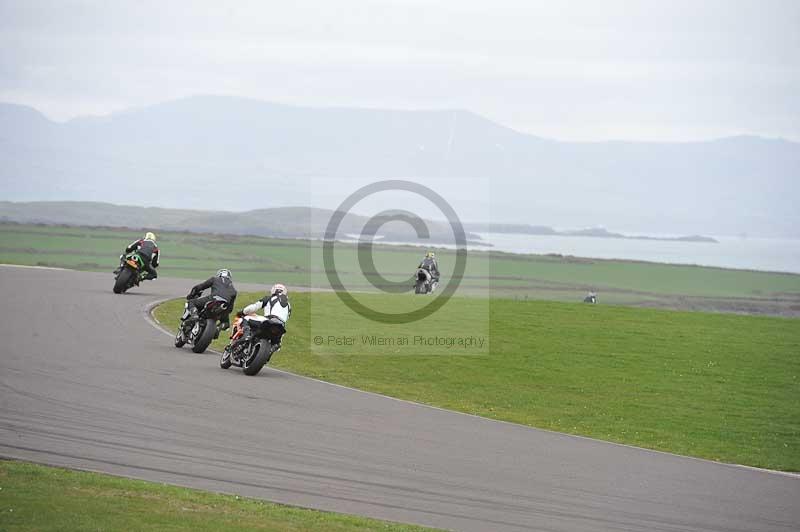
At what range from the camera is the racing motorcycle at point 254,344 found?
965 inches

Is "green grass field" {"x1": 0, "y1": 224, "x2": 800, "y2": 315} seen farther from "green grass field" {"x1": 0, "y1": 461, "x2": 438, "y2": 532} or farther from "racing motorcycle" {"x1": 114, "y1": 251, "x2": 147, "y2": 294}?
"green grass field" {"x1": 0, "y1": 461, "x2": 438, "y2": 532}

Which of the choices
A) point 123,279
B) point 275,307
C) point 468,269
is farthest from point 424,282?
point 468,269

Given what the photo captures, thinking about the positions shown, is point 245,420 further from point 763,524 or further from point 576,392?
point 576,392

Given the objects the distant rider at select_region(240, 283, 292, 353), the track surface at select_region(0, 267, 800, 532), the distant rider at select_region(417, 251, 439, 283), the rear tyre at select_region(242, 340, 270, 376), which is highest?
the distant rider at select_region(417, 251, 439, 283)

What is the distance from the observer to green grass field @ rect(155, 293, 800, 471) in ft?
77.4

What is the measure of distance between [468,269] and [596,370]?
86032 millimetres

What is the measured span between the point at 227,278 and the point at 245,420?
878cm

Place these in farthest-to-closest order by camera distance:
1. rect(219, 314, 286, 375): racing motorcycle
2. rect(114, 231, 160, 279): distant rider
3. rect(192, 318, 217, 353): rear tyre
→ rect(114, 231, 160, 279): distant rider < rect(192, 318, 217, 353): rear tyre < rect(219, 314, 286, 375): racing motorcycle

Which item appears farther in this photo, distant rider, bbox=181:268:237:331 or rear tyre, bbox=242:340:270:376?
distant rider, bbox=181:268:237:331

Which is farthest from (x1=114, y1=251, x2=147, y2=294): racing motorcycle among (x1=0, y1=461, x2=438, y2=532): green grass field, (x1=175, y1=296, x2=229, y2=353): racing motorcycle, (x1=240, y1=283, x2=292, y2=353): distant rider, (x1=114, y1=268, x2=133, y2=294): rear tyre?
(x1=0, y1=461, x2=438, y2=532): green grass field

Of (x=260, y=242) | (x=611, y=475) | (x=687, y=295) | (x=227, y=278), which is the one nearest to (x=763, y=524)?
(x=611, y=475)

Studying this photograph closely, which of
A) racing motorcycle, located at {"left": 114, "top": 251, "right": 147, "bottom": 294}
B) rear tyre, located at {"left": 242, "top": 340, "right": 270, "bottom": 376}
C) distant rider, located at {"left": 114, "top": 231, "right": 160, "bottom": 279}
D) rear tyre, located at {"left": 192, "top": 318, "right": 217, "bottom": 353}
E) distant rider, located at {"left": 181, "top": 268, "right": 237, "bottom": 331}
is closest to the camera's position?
rear tyre, located at {"left": 242, "top": 340, "right": 270, "bottom": 376}

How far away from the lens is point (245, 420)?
19047 millimetres

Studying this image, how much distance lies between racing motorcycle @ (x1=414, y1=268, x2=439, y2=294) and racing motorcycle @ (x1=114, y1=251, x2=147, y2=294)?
45.1 feet
